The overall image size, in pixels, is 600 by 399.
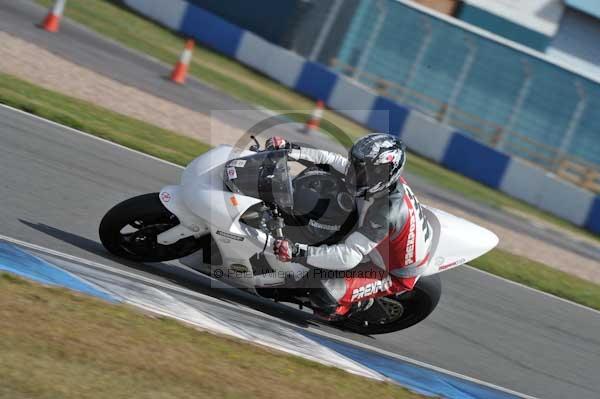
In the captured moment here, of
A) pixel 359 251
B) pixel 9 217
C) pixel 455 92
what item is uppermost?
pixel 455 92

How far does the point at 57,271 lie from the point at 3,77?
7.02 m

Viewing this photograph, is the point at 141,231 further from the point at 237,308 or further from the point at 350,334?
the point at 350,334

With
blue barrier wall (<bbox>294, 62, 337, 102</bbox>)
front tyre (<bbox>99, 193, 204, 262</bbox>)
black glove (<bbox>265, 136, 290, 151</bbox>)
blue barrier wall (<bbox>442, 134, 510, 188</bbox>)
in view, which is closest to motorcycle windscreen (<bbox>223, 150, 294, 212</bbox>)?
black glove (<bbox>265, 136, 290, 151</bbox>)

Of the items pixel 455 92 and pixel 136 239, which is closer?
pixel 136 239

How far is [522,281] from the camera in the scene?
11.5m

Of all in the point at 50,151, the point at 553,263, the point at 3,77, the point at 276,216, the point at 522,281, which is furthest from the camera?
the point at 553,263

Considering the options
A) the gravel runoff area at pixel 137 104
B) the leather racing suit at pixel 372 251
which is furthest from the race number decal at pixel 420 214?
the gravel runoff area at pixel 137 104

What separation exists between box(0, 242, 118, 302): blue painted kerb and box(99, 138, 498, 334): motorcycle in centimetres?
66

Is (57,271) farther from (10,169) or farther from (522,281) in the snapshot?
(522,281)

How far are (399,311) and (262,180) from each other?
180 centimetres

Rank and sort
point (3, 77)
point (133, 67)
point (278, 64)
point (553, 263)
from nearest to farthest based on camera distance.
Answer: point (3, 77)
point (553, 263)
point (133, 67)
point (278, 64)

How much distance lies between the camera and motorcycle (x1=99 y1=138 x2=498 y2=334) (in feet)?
21.2

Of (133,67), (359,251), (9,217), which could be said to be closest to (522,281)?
(359,251)

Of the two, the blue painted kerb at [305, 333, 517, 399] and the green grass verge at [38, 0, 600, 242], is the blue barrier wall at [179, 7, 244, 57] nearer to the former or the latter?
the green grass verge at [38, 0, 600, 242]
